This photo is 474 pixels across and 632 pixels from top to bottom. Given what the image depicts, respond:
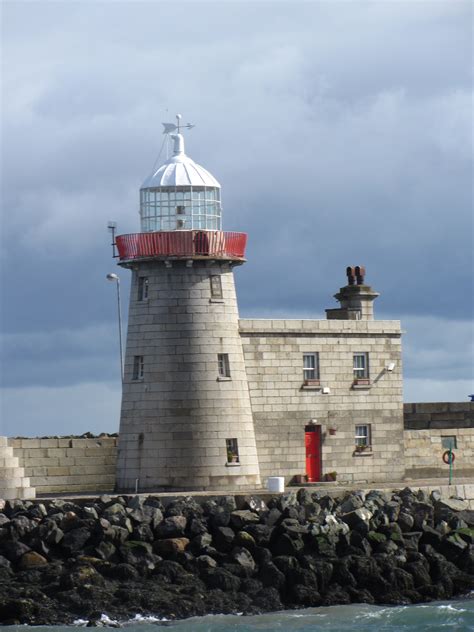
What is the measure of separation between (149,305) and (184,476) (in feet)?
11.5

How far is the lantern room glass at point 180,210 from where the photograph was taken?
3641cm

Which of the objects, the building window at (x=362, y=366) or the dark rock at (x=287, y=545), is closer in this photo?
the dark rock at (x=287, y=545)

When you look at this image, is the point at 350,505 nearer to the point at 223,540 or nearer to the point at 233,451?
the point at 223,540

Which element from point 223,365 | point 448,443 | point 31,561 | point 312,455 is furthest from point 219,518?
point 448,443

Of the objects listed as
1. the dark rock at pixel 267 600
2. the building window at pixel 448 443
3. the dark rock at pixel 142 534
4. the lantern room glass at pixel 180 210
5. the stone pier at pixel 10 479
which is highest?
the lantern room glass at pixel 180 210

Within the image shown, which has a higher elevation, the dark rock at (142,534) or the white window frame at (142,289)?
the white window frame at (142,289)

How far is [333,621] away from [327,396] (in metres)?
9.91

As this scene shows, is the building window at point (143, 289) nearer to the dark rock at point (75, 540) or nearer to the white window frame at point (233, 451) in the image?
the white window frame at point (233, 451)

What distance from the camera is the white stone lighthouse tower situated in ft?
117

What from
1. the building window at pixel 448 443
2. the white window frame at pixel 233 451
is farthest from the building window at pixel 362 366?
the white window frame at pixel 233 451

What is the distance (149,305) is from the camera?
36.0 metres

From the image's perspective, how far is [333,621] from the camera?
28562 millimetres

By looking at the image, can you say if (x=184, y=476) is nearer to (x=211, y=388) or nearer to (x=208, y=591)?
(x=211, y=388)

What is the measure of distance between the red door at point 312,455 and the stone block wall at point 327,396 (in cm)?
14
